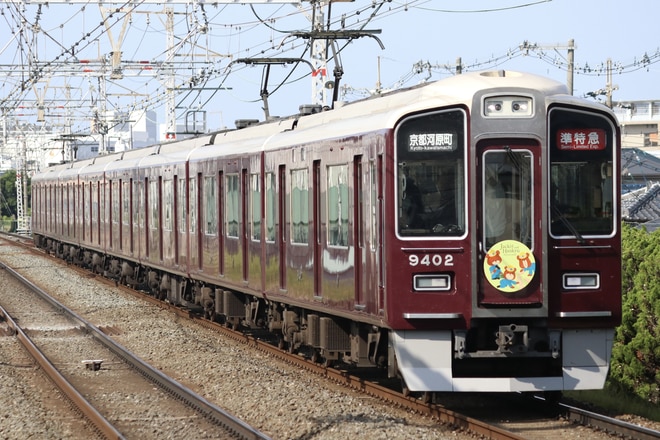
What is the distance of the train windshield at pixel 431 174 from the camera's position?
392 inches

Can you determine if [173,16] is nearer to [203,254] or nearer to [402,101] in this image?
[203,254]

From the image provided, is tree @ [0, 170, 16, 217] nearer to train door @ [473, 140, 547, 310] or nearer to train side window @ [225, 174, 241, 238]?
train side window @ [225, 174, 241, 238]

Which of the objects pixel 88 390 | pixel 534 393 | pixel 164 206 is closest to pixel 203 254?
pixel 164 206

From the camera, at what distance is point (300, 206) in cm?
1303

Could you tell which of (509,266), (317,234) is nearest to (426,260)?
(509,266)

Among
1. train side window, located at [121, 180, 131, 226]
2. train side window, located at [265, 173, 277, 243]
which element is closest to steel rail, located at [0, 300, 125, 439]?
train side window, located at [265, 173, 277, 243]

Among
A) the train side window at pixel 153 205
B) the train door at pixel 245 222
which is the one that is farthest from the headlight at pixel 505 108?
the train side window at pixel 153 205

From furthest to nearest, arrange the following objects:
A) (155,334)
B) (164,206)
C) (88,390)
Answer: (164,206), (155,334), (88,390)

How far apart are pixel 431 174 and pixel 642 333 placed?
12.0 feet

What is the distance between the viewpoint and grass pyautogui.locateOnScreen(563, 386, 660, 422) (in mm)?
10945

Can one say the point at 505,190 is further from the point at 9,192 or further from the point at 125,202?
the point at 9,192

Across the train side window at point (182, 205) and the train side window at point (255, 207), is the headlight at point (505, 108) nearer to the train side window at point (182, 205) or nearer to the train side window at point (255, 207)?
the train side window at point (255, 207)

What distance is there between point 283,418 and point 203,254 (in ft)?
26.1

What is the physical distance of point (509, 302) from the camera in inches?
387
